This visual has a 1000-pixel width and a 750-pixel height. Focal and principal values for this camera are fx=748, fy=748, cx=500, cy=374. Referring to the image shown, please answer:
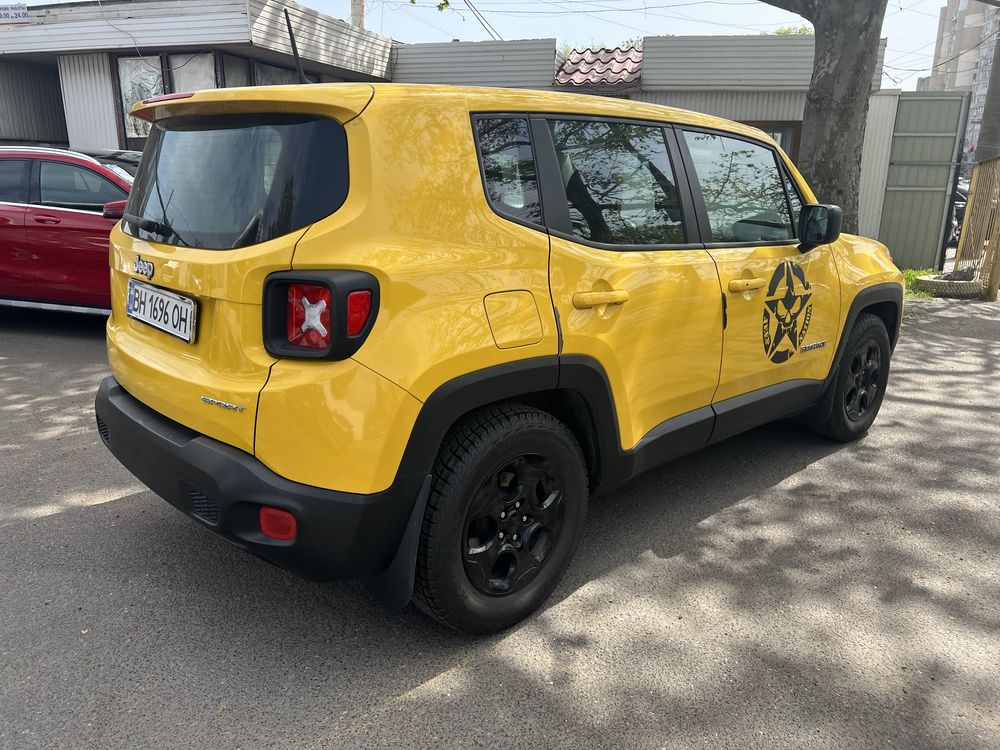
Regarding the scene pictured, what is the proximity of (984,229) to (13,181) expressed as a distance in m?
11.7

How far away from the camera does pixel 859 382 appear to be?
4.52m

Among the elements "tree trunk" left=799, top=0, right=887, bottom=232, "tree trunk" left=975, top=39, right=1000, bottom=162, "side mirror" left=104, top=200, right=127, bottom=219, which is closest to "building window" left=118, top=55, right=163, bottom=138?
"side mirror" left=104, top=200, right=127, bottom=219

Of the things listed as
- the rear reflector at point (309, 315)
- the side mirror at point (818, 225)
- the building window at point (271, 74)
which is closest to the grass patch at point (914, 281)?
the side mirror at point (818, 225)

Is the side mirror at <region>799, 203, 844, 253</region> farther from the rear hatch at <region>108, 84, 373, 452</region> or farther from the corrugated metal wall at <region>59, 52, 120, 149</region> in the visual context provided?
the corrugated metal wall at <region>59, 52, 120, 149</region>

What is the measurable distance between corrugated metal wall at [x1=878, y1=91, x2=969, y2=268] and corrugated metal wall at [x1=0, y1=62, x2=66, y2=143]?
15257 millimetres

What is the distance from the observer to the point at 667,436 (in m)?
3.13

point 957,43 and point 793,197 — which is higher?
point 957,43

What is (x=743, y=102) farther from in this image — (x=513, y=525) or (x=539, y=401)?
(x=513, y=525)

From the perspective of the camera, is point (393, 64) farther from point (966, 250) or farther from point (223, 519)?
point (223, 519)

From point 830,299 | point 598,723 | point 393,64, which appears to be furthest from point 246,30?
point 598,723

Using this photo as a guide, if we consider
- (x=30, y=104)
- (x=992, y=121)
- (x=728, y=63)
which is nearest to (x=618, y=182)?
(x=728, y=63)

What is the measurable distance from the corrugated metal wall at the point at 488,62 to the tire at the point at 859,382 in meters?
9.71

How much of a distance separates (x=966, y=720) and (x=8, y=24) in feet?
49.7

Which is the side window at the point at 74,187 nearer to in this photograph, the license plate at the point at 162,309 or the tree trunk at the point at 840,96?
the license plate at the point at 162,309
